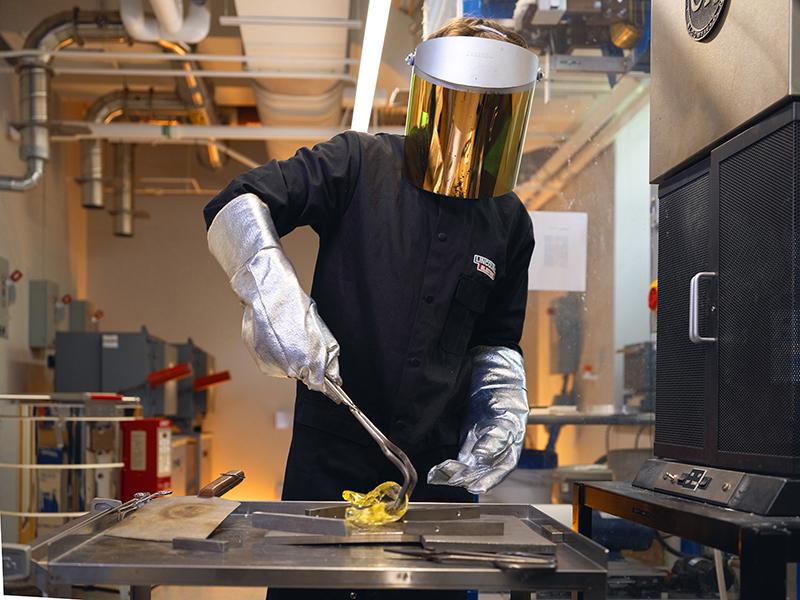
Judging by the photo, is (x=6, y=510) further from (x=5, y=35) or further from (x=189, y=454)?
(x=5, y=35)

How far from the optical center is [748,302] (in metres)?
1.24

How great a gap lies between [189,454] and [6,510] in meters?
2.52

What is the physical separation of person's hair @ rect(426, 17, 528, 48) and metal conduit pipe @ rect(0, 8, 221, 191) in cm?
438

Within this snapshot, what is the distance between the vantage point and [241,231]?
1334mm

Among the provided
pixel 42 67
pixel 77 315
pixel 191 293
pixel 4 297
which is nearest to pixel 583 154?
pixel 42 67

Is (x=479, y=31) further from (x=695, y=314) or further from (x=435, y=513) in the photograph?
(x=435, y=513)

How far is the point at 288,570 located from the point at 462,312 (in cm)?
81

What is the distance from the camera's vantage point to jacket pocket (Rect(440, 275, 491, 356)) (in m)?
1.58

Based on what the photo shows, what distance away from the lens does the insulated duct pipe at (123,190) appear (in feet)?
26.8

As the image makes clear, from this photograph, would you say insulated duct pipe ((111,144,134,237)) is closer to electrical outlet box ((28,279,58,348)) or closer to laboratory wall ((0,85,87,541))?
laboratory wall ((0,85,87,541))

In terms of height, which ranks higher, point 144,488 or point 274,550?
point 274,550

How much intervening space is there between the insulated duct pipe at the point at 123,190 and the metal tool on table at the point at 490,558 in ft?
25.3

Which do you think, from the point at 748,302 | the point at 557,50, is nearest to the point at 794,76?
the point at 748,302

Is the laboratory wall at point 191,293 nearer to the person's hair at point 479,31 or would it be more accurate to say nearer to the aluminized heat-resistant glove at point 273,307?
the person's hair at point 479,31
